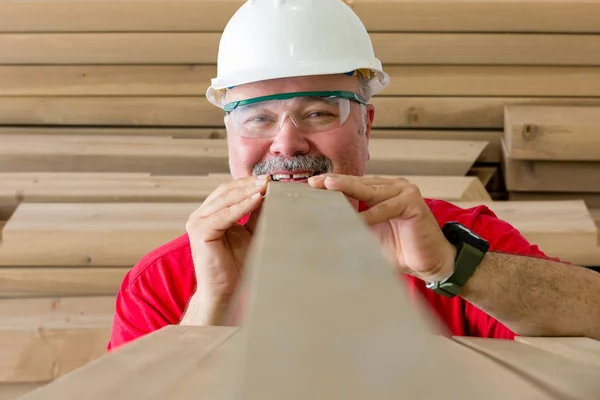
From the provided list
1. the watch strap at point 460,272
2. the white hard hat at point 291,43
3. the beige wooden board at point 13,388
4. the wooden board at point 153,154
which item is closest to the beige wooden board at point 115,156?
the wooden board at point 153,154

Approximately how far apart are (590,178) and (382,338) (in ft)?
12.0

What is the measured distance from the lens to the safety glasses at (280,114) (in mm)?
1841

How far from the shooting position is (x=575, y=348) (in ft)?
2.65

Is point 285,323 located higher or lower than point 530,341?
higher

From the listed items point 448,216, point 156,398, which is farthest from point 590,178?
point 156,398

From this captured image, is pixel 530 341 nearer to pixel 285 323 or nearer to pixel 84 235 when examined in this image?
pixel 285 323

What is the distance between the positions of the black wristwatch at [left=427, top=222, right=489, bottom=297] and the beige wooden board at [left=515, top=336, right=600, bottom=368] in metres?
0.49

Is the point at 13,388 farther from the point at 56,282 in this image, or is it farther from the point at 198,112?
the point at 198,112

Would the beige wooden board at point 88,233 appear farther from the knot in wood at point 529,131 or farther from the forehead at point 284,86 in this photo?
the knot in wood at point 529,131

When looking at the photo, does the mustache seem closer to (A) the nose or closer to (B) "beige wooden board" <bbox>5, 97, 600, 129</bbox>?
(A) the nose

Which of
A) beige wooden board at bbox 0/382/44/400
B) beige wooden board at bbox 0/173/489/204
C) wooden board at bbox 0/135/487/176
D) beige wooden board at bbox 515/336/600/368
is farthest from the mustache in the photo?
wooden board at bbox 0/135/487/176

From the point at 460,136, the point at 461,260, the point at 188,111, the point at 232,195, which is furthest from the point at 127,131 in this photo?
the point at 461,260

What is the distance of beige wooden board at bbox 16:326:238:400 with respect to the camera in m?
0.49

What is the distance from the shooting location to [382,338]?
0.37 metres
